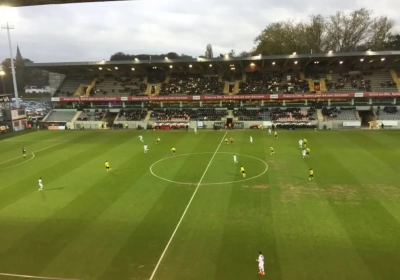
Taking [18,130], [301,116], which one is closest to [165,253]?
[301,116]

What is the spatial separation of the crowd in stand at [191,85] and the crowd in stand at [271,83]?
218 inches

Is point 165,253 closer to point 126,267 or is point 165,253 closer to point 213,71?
point 126,267

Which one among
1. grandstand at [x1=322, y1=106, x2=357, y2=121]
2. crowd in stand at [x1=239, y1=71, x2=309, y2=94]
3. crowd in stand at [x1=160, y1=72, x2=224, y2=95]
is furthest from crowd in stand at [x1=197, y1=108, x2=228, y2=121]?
grandstand at [x1=322, y1=106, x2=357, y2=121]

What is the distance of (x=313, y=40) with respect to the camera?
267 ft

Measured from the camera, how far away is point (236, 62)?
6097 centimetres

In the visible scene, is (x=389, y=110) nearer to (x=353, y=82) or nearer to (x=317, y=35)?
(x=353, y=82)

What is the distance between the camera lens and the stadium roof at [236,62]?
178 feet

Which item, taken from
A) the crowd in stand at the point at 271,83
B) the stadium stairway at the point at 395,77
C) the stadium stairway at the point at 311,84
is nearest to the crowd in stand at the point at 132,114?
the crowd in stand at the point at 271,83

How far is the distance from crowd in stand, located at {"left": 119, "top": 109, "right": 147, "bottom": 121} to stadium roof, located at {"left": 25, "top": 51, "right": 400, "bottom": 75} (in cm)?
912

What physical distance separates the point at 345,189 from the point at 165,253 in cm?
1455

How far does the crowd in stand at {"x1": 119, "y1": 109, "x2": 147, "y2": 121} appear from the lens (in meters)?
61.2

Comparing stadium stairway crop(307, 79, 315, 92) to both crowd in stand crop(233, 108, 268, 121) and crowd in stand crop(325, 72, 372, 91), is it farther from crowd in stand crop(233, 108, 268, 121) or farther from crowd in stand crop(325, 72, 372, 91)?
crowd in stand crop(233, 108, 268, 121)

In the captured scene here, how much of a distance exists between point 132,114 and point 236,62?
23112mm

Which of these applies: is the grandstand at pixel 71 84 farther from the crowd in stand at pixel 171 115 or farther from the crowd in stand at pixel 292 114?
the crowd in stand at pixel 292 114
